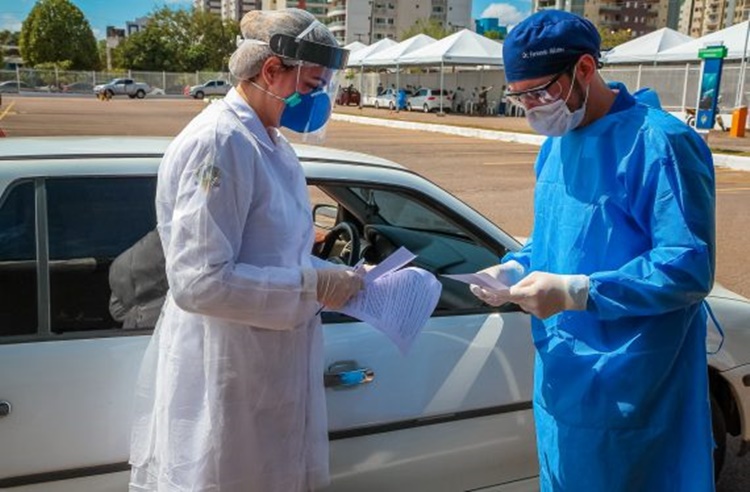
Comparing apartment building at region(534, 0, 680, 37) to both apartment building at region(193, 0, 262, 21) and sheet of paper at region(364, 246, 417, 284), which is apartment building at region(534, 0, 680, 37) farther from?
sheet of paper at region(364, 246, 417, 284)

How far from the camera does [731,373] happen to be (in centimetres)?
281

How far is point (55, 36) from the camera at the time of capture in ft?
257

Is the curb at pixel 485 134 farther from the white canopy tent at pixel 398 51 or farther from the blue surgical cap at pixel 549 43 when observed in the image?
the blue surgical cap at pixel 549 43

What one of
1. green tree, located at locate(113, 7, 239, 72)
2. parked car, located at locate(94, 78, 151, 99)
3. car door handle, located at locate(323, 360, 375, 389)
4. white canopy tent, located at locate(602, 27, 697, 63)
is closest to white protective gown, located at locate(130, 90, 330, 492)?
car door handle, located at locate(323, 360, 375, 389)

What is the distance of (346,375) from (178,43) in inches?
3586

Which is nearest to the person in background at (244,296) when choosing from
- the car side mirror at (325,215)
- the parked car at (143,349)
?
the parked car at (143,349)

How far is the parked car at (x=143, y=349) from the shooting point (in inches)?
72.5

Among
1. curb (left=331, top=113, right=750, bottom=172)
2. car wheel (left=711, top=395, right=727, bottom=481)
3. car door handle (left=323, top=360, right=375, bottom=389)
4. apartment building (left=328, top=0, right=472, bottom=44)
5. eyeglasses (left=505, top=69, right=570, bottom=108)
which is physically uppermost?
apartment building (left=328, top=0, right=472, bottom=44)

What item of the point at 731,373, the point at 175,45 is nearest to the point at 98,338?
the point at 731,373

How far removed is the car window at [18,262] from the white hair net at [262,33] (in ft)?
2.51

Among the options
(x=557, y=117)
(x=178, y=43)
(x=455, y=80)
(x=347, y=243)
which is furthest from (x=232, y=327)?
(x=178, y=43)

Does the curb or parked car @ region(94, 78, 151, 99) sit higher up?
parked car @ region(94, 78, 151, 99)

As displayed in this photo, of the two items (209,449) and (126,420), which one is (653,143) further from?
(126,420)

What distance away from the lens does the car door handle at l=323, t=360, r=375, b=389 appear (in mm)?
2092
